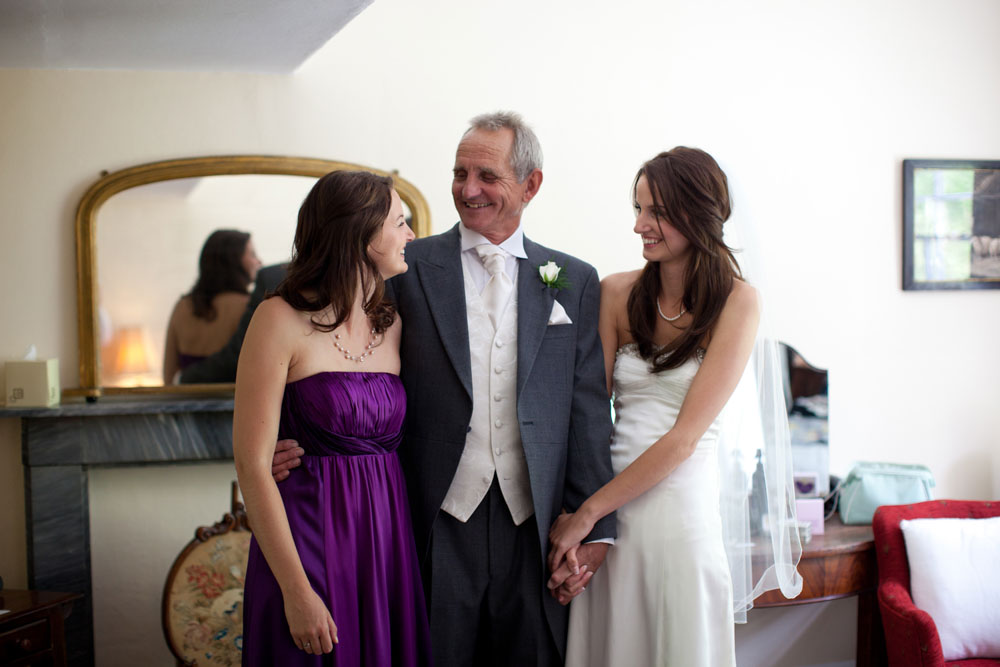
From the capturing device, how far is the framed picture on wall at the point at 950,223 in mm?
3896

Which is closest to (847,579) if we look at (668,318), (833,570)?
(833,570)

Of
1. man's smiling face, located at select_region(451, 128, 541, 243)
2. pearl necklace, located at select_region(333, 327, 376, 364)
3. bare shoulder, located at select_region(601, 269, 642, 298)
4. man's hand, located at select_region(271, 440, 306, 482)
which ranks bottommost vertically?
man's hand, located at select_region(271, 440, 306, 482)

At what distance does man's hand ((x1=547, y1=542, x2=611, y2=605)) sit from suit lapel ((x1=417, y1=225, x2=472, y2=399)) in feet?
1.55

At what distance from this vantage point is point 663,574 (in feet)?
6.70

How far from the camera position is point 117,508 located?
3334 millimetres

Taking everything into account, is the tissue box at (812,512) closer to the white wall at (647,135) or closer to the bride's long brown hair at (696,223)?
the white wall at (647,135)

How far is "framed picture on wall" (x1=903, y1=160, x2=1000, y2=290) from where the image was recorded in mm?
3896

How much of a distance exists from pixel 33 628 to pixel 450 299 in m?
1.95

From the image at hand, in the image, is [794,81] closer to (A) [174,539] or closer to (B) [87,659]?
(A) [174,539]

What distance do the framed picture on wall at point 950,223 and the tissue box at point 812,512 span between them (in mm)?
1264

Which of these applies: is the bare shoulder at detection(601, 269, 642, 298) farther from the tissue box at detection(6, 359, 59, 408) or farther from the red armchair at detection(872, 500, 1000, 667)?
the tissue box at detection(6, 359, 59, 408)

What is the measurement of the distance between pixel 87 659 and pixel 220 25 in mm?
2398

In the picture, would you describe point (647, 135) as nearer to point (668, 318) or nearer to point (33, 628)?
point (668, 318)

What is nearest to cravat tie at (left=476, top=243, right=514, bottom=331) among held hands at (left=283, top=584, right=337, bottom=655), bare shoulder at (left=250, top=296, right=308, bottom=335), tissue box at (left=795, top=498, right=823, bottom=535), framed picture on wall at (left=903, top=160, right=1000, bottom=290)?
bare shoulder at (left=250, top=296, right=308, bottom=335)
